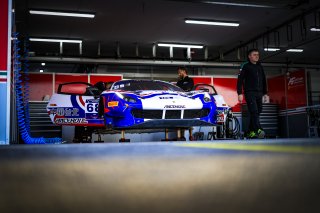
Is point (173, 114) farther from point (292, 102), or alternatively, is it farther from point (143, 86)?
point (292, 102)

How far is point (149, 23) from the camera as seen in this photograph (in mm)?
12742

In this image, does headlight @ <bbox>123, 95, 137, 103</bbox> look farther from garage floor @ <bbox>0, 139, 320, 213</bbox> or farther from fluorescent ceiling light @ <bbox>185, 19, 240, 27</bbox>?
fluorescent ceiling light @ <bbox>185, 19, 240, 27</bbox>

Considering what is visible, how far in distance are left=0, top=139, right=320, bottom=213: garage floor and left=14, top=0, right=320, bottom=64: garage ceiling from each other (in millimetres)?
8971

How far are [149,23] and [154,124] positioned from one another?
8.19 meters

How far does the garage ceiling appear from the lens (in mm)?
10805

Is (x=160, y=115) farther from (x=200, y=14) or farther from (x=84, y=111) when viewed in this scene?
(x=200, y=14)

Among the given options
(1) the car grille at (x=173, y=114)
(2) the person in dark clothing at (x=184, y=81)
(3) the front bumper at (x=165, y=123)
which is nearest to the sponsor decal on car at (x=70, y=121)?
(2) the person in dark clothing at (x=184, y=81)

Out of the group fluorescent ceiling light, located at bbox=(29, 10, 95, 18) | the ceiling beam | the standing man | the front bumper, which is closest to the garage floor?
the front bumper

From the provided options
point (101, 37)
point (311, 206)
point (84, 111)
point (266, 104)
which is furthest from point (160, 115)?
point (101, 37)

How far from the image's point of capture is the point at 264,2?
Answer: 10492 mm

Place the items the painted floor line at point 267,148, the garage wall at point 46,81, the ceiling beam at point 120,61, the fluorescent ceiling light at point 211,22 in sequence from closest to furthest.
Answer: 1. the painted floor line at point 267,148
2. the fluorescent ceiling light at point 211,22
3. the garage wall at point 46,81
4. the ceiling beam at point 120,61

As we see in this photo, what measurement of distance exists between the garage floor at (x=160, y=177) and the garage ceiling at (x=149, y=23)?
29.4 ft

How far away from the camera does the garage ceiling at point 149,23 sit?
10.8 meters

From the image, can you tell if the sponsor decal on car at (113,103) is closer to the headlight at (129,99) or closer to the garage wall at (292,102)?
the headlight at (129,99)
